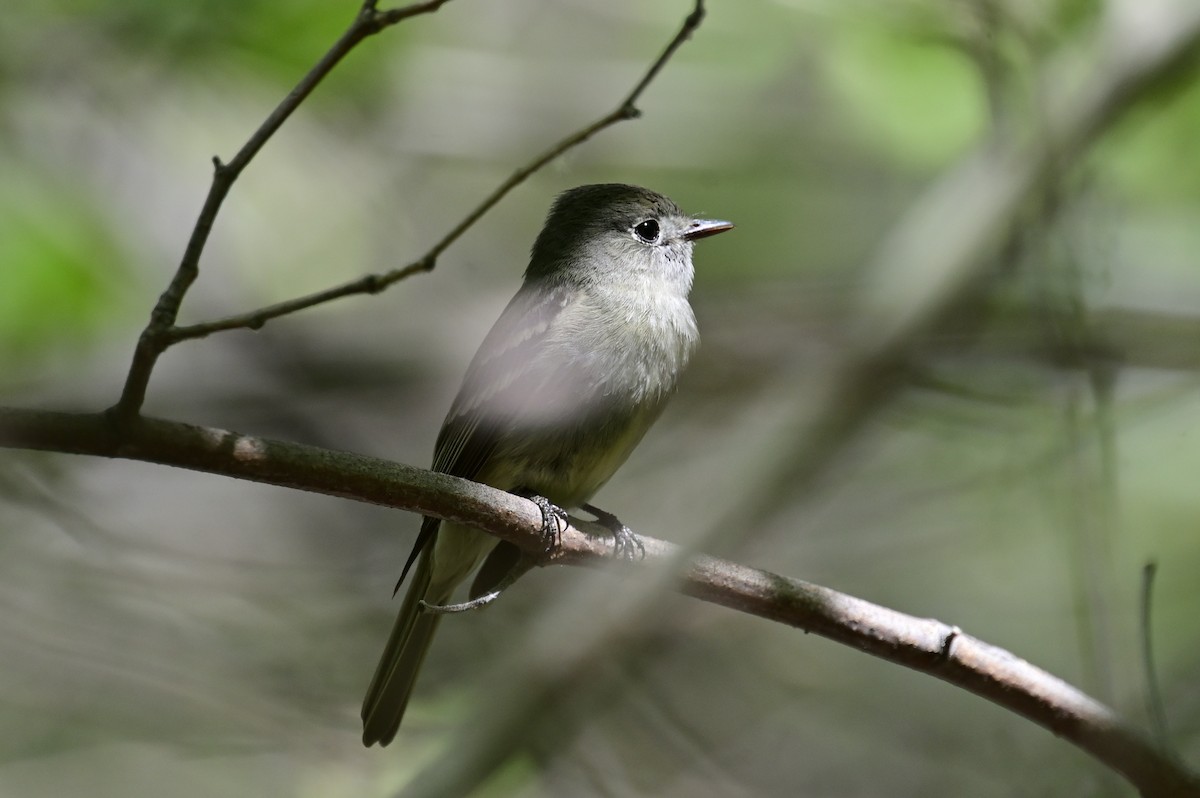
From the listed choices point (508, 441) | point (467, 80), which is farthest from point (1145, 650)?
point (467, 80)

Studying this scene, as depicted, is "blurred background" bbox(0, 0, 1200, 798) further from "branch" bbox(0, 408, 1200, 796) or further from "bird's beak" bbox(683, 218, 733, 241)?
"bird's beak" bbox(683, 218, 733, 241)

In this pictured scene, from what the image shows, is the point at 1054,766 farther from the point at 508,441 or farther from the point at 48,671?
the point at 48,671

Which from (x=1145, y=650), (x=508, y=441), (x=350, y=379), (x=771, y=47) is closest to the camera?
(x=1145, y=650)

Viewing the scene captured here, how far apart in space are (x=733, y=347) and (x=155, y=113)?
2952mm

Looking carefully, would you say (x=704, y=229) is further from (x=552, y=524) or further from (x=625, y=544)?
(x=552, y=524)

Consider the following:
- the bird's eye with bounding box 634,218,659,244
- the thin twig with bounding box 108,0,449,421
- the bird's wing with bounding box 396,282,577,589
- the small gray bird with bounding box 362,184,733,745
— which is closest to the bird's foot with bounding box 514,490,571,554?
the small gray bird with bounding box 362,184,733,745

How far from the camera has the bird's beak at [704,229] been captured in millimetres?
4480

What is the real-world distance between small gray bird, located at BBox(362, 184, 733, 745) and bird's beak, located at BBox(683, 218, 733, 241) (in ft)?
1.15

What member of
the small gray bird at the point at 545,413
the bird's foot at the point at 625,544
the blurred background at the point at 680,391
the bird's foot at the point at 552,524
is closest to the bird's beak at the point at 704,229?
the small gray bird at the point at 545,413

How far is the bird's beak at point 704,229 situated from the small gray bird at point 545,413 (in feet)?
1.15

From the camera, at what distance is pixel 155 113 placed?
563 centimetres

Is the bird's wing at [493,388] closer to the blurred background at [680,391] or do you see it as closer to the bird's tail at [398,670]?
the bird's tail at [398,670]

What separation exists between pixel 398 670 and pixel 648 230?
75.3 inches

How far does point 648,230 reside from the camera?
4.57m
